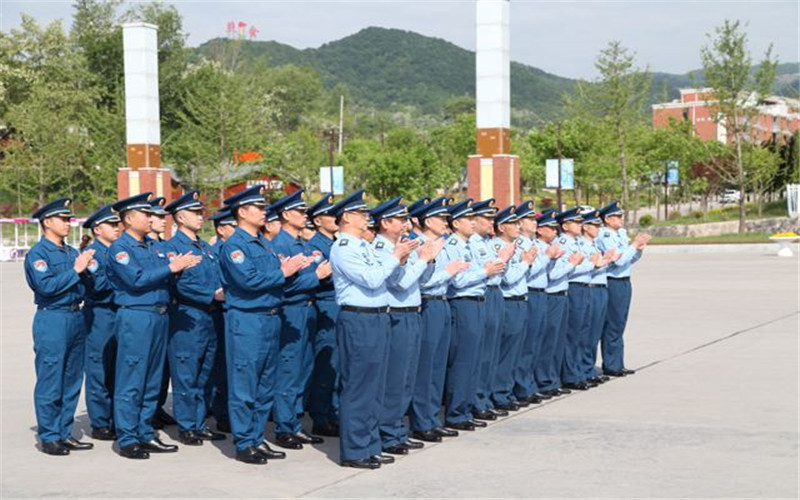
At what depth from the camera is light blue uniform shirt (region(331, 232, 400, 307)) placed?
22.2 ft

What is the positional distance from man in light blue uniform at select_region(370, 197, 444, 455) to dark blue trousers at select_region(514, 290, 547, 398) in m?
1.97

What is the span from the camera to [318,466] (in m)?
7.05

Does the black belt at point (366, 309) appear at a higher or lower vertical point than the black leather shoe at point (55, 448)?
higher

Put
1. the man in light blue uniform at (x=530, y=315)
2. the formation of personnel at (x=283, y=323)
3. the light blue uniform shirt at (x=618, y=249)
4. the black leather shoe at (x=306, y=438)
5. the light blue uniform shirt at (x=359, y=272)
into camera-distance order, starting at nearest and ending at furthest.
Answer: the light blue uniform shirt at (x=359, y=272) → the formation of personnel at (x=283, y=323) → the black leather shoe at (x=306, y=438) → the man in light blue uniform at (x=530, y=315) → the light blue uniform shirt at (x=618, y=249)

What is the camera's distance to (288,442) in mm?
7660

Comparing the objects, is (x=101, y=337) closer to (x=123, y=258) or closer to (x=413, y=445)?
(x=123, y=258)

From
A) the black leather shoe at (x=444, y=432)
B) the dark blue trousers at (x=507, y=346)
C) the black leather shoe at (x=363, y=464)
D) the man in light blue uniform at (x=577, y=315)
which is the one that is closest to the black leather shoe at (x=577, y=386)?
the man in light blue uniform at (x=577, y=315)

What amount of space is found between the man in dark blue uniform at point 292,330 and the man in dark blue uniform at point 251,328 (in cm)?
30

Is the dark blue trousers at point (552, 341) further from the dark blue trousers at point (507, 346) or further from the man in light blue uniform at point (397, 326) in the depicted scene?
the man in light blue uniform at point (397, 326)

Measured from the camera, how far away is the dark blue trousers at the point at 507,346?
28.9 ft

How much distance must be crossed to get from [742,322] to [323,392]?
350 inches

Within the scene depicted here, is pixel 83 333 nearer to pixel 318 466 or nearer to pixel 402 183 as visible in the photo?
pixel 318 466

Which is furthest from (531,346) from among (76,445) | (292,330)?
(76,445)

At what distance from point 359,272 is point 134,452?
6.74ft
